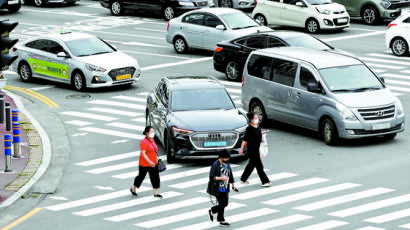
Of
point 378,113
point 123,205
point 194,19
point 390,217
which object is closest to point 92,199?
point 123,205

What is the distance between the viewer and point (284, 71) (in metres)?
21.2

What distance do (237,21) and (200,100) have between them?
11989 millimetres

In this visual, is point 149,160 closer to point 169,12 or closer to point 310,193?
point 310,193

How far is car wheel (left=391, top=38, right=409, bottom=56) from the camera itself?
3044 cm

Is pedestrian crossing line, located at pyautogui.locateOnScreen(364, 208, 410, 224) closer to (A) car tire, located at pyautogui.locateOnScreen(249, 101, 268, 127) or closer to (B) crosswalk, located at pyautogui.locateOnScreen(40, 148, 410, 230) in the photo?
(B) crosswalk, located at pyautogui.locateOnScreen(40, 148, 410, 230)

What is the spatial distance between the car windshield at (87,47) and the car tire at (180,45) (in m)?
4.77

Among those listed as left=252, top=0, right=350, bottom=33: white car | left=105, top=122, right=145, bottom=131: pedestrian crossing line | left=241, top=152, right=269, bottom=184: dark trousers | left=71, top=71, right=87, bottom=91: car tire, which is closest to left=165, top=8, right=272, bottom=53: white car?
left=252, top=0, right=350, bottom=33: white car

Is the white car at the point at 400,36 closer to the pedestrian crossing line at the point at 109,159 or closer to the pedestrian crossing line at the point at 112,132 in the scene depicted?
the pedestrian crossing line at the point at 112,132

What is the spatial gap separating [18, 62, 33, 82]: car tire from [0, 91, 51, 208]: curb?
7.63 ft

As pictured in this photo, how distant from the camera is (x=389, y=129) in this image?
63.9ft

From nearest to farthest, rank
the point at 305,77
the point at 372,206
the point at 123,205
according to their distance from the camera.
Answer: the point at 372,206
the point at 123,205
the point at 305,77

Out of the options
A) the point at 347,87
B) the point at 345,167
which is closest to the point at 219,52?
the point at 347,87

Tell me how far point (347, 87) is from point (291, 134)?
75.9 inches

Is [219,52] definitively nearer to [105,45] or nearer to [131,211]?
[105,45]
